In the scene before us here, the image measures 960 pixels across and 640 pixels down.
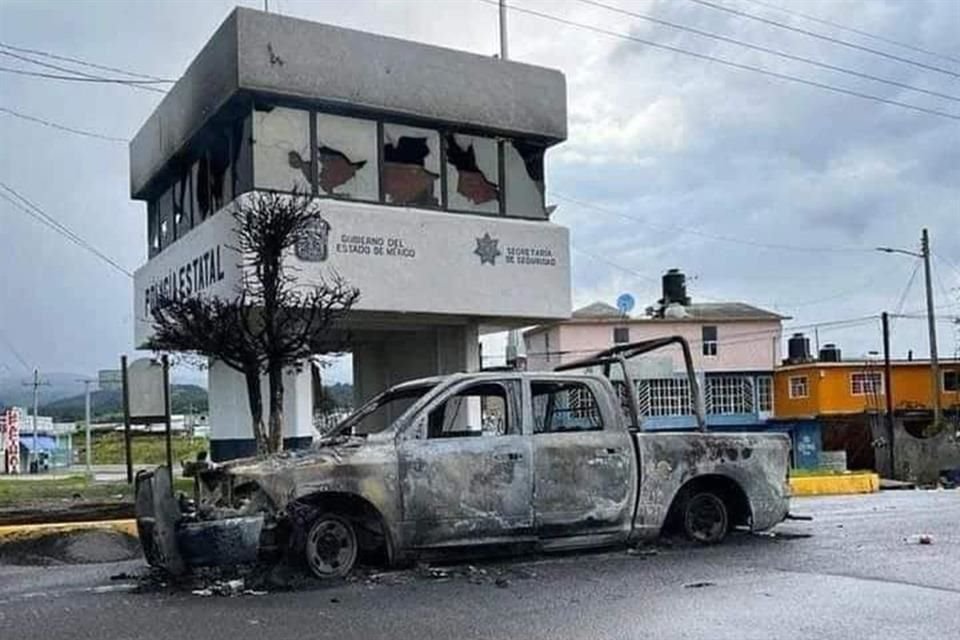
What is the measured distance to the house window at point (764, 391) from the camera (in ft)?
197

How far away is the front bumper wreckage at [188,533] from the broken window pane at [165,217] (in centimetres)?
1451

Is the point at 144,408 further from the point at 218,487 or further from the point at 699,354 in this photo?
the point at 699,354

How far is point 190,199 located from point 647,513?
43.7 feet

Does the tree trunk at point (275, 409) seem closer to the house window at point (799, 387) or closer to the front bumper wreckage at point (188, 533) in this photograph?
the front bumper wreckage at point (188, 533)

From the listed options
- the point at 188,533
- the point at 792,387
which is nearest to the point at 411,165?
the point at 188,533

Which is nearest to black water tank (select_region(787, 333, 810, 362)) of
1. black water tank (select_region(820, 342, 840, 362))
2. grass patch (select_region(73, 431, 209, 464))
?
black water tank (select_region(820, 342, 840, 362))

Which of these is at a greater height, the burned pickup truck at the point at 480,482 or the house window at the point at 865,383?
the house window at the point at 865,383

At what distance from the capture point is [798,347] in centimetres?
6331

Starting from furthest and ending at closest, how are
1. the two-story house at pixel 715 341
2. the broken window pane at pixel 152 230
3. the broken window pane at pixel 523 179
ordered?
the two-story house at pixel 715 341
the broken window pane at pixel 152 230
the broken window pane at pixel 523 179

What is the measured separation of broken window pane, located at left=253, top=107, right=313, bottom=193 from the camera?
699 inches

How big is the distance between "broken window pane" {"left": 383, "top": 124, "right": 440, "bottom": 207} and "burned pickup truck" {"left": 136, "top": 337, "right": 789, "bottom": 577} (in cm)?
841

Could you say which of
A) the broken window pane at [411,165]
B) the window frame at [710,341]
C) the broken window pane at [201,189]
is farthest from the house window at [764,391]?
the broken window pane at [201,189]

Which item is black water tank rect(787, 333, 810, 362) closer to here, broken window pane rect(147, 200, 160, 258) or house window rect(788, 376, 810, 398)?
house window rect(788, 376, 810, 398)

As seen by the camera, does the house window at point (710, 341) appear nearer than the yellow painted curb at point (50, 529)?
No
